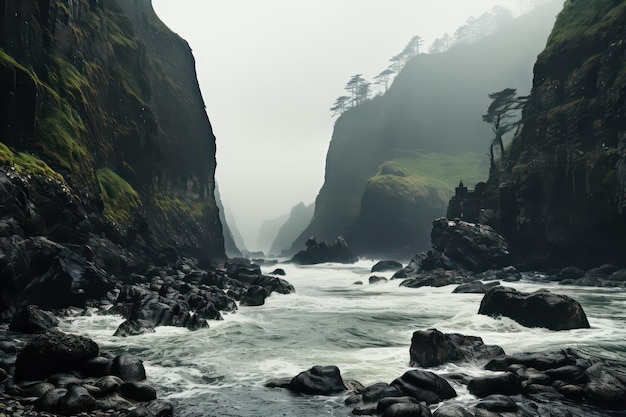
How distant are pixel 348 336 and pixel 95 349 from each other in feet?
35.8

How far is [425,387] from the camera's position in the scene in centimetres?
1020

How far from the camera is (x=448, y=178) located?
431 feet

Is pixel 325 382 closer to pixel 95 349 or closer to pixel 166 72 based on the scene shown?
pixel 95 349

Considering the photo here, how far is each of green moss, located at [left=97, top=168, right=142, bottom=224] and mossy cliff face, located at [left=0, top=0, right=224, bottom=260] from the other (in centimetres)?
15

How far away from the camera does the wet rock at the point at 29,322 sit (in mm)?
15797

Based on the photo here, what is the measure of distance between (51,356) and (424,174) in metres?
129

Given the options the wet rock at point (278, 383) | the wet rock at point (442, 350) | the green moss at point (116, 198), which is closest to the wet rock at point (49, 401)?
the wet rock at point (278, 383)

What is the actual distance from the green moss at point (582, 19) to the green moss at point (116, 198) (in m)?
57.6

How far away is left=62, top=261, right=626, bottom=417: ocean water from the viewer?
10445 mm

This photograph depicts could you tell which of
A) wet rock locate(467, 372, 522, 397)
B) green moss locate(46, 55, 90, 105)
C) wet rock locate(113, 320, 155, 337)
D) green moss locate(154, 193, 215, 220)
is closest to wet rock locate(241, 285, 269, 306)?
wet rock locate(113, 320, 155, 337)

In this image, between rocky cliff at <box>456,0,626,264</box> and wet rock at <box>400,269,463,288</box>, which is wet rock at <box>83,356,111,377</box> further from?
rocky cliff at <box>456,0,626,264</box>

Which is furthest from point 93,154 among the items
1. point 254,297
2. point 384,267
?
point 384,267

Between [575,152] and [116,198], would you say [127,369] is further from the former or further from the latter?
[575,152]

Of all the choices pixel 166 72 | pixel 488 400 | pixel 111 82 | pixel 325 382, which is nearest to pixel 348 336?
pixel 325 382
